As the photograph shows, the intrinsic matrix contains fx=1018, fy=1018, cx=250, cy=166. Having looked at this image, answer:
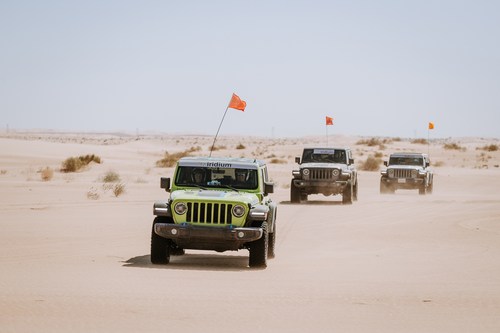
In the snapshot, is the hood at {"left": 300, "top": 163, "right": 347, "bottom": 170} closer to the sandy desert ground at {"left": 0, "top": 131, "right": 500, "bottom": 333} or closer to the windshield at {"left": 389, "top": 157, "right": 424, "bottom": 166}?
the sandy desert ground at {"left": 0, "top": 131, "right": 500, "bottom": 333}

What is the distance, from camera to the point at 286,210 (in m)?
29.3

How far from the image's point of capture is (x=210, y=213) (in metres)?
14.6

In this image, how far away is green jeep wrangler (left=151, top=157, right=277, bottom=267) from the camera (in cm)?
1444

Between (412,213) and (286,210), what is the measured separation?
3.60 m

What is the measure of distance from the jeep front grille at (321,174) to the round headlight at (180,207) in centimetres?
1705

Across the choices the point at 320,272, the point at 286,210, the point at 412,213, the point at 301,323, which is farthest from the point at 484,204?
the point at 301,323

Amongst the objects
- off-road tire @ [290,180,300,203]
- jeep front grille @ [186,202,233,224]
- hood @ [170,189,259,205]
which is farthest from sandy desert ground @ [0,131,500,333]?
off-road tire @ [290,180,300,203]

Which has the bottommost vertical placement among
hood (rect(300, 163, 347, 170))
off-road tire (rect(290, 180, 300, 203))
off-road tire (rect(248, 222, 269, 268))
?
off-road tire (rect(290, 180, 300, 203))

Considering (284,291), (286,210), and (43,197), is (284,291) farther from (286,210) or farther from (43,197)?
(43,197)

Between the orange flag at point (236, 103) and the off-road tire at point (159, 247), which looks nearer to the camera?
the off-road tire at point (159, 247)

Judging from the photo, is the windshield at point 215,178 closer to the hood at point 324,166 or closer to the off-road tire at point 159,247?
the off-road tire at point 159,247

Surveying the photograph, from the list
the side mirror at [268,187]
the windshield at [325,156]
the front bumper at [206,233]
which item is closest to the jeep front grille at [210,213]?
the front bumper at [206,233]

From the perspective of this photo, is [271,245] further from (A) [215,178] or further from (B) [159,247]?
(B) [159,247]

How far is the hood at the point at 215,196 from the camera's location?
1465 cm
